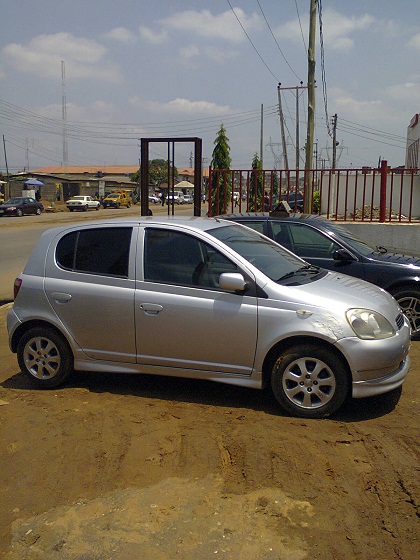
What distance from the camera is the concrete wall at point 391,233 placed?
1164cm

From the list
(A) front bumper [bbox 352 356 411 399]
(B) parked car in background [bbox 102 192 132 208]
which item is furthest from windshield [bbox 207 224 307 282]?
(B) parked car in background [bbox 102 192 132 208]

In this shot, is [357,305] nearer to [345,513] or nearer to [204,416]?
[204,416]

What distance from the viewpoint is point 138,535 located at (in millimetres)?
3416

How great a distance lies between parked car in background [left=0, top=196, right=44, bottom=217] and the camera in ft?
148

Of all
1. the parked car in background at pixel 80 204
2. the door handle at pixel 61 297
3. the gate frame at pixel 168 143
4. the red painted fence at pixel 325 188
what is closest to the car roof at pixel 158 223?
the door handle at pixel 61 297

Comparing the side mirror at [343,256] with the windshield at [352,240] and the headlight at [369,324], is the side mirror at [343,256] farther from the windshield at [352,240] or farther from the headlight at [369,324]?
the headlight at [369,324]

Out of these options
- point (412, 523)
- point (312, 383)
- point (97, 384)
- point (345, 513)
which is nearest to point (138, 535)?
point (345, 513)

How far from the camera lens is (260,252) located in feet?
19.2

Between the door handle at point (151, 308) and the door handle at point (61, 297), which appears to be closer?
the door handle at point (151, 308)

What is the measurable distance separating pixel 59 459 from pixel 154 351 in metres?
1.41

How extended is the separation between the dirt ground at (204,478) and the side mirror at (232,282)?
3.52 ft

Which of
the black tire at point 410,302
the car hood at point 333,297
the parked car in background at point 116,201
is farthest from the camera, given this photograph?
the parked car in background at point 116,201

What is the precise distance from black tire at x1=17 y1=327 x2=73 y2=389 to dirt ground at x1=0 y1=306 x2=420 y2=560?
24cm

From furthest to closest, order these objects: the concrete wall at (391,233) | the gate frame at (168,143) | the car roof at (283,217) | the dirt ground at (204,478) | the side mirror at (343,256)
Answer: the concrete wall at (391,233) < the gate frame at (168,143) < the car roof at (283,217) < the side mirror at (343,256) < the dirt ground at (204,478)
